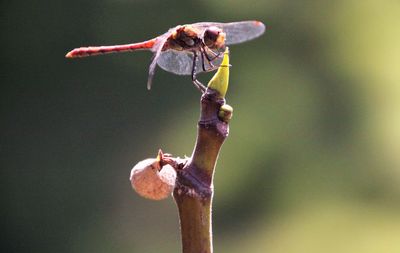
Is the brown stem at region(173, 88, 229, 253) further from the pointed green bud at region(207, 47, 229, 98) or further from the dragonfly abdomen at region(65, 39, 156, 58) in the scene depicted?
the dragonfly abdomen at region(65, 39, 156, 58)

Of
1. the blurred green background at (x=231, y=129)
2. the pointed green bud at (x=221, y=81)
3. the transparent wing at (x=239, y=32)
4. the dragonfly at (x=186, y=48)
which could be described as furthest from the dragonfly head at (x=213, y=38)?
the blurred green background at (x=231, y=129)

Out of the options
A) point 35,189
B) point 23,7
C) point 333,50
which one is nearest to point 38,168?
point 35,189

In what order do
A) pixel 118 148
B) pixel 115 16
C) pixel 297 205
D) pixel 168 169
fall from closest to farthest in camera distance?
1. pixel 168 169
2. pixel 297 205
3. pixel 118 148
4. pixel 115 16

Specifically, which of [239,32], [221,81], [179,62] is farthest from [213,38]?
[221,81]

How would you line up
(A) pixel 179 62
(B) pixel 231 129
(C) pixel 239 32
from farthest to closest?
1. (B) pixel 231 129
2. (C) pixel 239 32
3. (A) pixel 179 62

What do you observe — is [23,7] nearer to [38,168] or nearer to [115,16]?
[115,16]

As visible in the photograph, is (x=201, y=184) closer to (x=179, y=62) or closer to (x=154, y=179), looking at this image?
(x=154, y=179)

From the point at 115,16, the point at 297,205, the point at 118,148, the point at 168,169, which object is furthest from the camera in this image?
the point at 115,16
